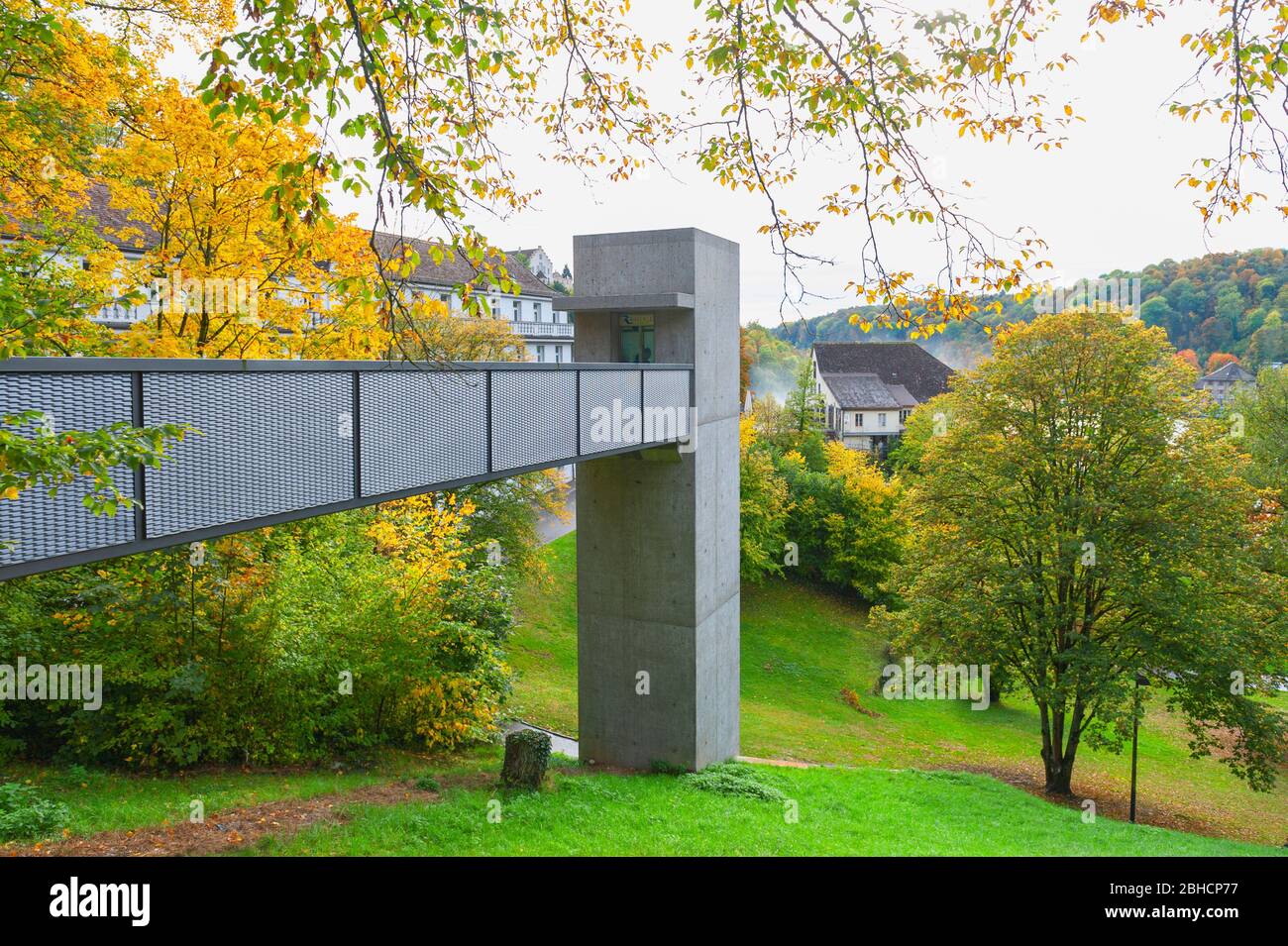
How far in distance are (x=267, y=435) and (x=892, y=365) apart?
50.6 meters

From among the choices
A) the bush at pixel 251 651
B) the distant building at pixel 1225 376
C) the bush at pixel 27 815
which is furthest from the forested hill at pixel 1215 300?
the bush at pixel 27 815

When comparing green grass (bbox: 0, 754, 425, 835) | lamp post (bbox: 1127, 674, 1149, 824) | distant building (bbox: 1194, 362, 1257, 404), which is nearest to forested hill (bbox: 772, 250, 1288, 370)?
distant building (bbox: 1194, 362, 1257, 404)

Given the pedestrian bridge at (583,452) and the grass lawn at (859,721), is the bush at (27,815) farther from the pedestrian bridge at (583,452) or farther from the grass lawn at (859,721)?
the grass lawn at (859,721)

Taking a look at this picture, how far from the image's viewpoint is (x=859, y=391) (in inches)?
1983

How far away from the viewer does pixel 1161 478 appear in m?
16.7

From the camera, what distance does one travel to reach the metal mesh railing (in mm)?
5000

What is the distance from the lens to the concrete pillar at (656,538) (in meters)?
13.4

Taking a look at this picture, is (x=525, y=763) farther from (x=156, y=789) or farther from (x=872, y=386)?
(x=872, y=386)

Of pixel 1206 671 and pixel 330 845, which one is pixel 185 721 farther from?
pixel 1206 671

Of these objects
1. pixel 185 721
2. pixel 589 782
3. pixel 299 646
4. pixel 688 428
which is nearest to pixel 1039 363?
pixel 688 428

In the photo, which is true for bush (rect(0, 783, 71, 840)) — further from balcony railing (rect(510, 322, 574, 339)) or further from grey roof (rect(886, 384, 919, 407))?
grey roof (rect(886, 384, 919, 407))

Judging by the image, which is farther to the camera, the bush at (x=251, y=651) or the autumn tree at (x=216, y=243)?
the autumn tree at (x=216, y=243)

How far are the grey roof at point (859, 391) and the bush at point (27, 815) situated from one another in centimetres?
4439

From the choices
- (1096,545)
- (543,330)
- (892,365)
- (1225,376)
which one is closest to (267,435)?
(1096,545)
